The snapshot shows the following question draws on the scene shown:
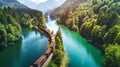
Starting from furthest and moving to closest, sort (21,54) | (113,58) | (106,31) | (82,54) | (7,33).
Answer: (7,33) → (106,31) → (82,54) → (21,54) → (113,58)

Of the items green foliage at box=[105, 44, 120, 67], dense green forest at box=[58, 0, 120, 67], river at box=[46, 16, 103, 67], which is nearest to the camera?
green foliage at box=[105, 44, 120, 67]

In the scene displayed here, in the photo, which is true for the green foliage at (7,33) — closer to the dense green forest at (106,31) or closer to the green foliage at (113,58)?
the dense green forest at (106,31)

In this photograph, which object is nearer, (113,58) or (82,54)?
(113,58)

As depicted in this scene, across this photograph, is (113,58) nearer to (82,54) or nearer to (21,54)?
(82,54)

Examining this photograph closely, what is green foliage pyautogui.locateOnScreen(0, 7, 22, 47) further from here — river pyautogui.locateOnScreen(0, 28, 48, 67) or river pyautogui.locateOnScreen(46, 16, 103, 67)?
river pyautogui.locateOnScreen(46, 16, 103, 67)

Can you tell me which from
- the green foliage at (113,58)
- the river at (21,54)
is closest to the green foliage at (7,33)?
the river at (21,54)

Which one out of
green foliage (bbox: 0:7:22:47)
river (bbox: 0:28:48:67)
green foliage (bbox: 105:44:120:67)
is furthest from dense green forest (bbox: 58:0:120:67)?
green foliage (bbox: 0:7:22:47)

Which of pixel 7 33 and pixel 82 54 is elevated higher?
pixel 7 33

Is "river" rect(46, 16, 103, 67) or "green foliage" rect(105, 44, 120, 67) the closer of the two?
"green foliage" rect(105, 44, 120, 67)

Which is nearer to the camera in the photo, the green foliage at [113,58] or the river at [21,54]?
the green foliage at [113,58]

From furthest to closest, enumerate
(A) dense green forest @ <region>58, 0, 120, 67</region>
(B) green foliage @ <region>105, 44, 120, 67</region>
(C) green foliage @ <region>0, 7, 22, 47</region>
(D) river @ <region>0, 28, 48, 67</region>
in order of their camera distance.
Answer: (C) green foliage @ <region>0, 7, 22, 47</region>
(D) river @ <region>0, 28, 48, 67</region>
(A) dense green forest @ <region>58, 0, 120, 67</region>
(B) green foliage @ <region>105, 44, 120, 67</region>

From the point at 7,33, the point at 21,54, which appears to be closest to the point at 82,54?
the point at 21,54

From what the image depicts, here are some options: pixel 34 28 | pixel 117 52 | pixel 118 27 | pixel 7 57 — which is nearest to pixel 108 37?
pixel 118 27
